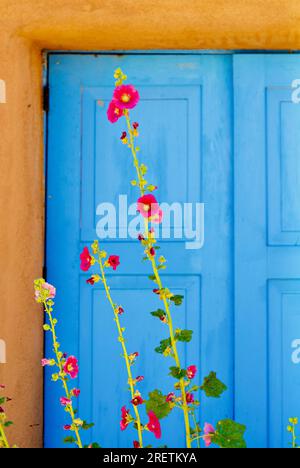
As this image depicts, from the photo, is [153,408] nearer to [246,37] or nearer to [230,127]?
[230,127]

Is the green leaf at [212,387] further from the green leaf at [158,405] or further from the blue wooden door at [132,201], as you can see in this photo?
the blue wooden door at [132,201]

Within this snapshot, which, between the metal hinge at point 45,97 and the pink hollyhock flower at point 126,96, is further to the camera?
the metal hinge at point 45,97

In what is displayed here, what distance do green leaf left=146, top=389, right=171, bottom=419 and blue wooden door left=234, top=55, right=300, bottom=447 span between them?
1023 millimetres

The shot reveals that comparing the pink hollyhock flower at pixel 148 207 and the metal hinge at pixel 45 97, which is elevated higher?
the metal hinge at pixel 45 97

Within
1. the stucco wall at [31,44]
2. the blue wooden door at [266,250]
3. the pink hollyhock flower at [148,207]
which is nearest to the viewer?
the pink hollyhock flower at [148,207]

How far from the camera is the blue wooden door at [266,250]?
2.68 metres

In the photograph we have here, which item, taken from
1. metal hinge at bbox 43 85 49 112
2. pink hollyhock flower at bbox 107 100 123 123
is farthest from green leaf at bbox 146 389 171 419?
metal hinge at bbox 43 85 49 112

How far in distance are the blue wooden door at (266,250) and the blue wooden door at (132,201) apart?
0.07 m

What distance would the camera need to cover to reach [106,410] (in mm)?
2730

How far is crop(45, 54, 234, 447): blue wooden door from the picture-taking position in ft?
8.93

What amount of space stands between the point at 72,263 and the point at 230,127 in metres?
0.95

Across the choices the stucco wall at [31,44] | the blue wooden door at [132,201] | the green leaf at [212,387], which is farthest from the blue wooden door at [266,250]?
the green leaf at [212,387]

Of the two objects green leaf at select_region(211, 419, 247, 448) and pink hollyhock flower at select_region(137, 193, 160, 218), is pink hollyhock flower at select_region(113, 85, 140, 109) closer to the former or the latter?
pink hollyhock flower at select_region(137, 193, 160, 218)

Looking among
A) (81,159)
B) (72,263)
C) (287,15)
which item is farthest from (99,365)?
(287,15)
